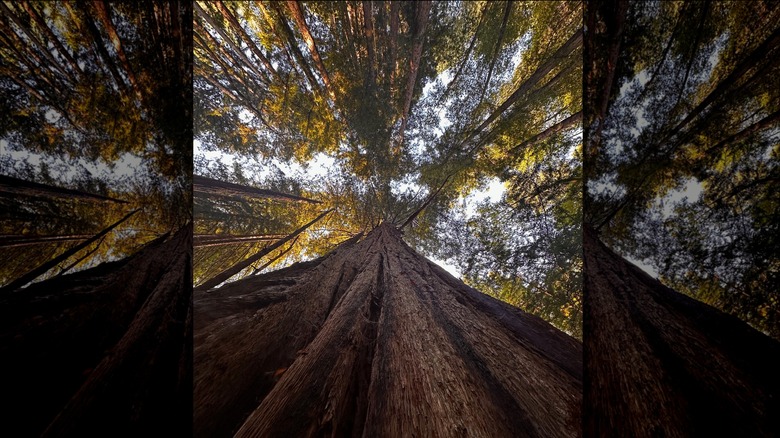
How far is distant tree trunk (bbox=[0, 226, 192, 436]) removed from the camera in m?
0.73

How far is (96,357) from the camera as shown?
96 centimetres

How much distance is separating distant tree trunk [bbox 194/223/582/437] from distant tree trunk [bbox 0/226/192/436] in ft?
0.57


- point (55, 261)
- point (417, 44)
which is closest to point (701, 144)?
point (417, 44)

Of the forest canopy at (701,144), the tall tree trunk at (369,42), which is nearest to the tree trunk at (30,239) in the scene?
the tall tree trunk at (369,42)

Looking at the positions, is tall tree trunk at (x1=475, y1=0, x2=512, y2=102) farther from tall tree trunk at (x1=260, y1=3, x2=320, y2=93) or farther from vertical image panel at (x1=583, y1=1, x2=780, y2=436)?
tall tree trunk at (x1=260, y1=3, x2=320, y2=93)

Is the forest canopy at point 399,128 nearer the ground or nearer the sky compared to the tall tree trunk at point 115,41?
nearer the sky

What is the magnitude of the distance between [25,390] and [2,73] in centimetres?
160

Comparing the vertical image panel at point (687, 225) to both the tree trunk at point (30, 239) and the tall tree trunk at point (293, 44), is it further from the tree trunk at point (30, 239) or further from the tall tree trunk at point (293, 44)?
the tree trunk at point (30, 239)

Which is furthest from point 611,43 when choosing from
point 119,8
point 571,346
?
point 119,8

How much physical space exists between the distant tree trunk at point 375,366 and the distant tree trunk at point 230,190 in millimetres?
1471

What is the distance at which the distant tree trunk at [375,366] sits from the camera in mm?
913

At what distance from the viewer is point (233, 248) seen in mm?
4293

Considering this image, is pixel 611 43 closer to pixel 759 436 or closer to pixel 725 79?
pixel 725 79

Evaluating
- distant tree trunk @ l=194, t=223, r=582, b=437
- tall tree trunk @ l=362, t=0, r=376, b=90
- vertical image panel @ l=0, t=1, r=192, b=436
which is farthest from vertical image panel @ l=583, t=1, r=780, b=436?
vertical image panel @ l=0, t=1, r=192, b=436
